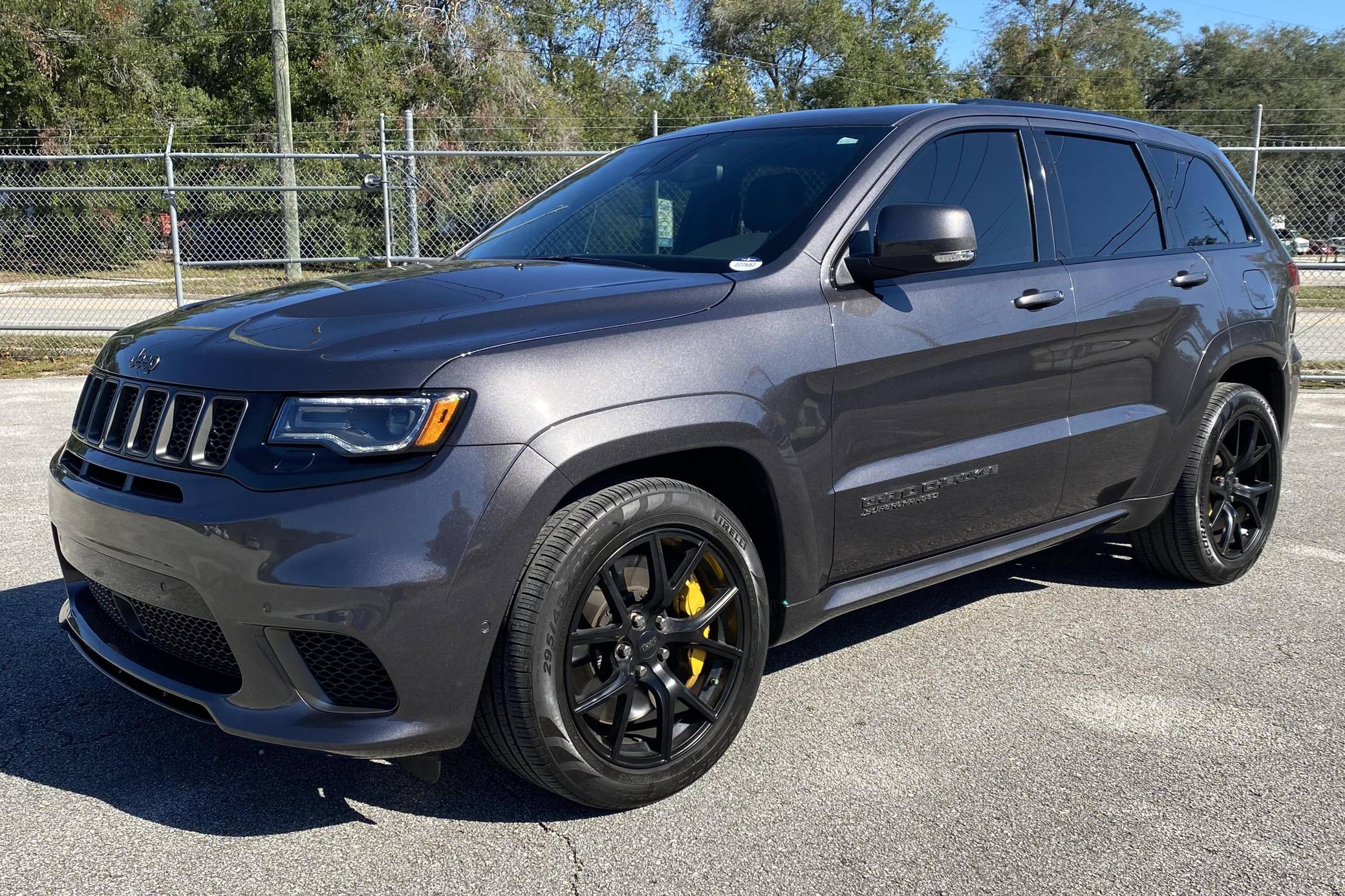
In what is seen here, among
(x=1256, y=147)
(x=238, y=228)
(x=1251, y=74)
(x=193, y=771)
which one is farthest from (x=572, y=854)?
(x=1251, y=74)

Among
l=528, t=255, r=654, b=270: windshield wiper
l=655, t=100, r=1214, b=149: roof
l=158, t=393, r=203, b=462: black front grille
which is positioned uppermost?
l=655, t=100, r=1214, b=149: roof

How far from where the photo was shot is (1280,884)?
8.64ft

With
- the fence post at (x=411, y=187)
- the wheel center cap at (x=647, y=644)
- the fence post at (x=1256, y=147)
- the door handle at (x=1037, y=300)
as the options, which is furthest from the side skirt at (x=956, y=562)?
the fence post at (x=411, y=187)

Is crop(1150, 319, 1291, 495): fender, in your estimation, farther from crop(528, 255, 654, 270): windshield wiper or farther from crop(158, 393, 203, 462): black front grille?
crop(158, 393, 203, 462): black front grille

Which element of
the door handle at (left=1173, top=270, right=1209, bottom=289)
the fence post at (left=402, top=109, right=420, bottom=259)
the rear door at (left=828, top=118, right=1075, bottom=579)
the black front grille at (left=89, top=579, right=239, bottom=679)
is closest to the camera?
the black front grille at (left=89, top=579, right=239, bottom=679)

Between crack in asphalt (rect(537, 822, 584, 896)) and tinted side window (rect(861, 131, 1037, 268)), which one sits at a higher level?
tinted side window (rect(861, 131, 1037, 268))

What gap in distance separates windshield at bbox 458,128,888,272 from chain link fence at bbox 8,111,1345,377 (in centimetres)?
790

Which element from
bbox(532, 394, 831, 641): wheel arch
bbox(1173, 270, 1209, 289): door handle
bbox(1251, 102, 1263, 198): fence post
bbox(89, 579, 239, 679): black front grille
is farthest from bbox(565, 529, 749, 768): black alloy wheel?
bbox(1251, 102, 1263, 198): fence post

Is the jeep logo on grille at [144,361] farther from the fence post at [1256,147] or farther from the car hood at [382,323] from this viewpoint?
the fence post at [1256,147]

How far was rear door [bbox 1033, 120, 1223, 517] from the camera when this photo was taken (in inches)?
158

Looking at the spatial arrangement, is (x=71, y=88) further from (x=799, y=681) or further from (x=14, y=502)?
(x=799, y=681)

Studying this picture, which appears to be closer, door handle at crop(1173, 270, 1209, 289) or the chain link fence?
door handle at crop(1173, 270, 1209, 289)

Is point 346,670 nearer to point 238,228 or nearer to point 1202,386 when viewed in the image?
point 1202,386

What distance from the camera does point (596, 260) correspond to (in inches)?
142
